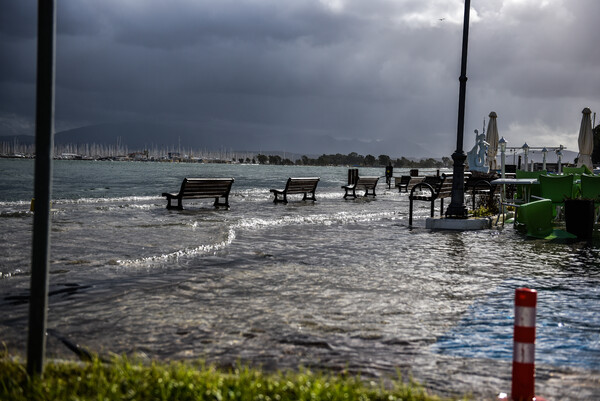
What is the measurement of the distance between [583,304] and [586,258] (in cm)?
382

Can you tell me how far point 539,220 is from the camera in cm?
1323

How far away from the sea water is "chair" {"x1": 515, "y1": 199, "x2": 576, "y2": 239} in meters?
0.80

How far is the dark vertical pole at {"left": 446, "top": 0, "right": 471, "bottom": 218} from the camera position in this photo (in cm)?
1479

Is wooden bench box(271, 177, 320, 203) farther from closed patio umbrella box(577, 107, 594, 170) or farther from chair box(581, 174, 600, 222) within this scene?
chair box(581, 174, 600, 222)

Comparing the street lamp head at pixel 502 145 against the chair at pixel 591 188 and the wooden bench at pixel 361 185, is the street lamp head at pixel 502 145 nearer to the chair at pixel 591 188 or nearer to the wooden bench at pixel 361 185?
the chair at pixel 591 188

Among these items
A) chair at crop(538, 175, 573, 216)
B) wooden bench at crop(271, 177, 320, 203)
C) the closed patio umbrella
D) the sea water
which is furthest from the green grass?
the closed patio umbrella

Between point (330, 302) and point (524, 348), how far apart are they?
3036 mm

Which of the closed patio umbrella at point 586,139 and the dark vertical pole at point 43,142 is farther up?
the closed patio umbrella at point 586,139

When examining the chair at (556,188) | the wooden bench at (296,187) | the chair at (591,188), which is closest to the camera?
the chair at (556,188)

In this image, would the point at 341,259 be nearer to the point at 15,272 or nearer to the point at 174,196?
the point at 15,272

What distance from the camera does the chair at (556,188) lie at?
1370 centimetres

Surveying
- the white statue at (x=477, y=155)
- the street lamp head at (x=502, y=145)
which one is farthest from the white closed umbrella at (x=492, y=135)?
the street lamp head at (x=502, y=145)

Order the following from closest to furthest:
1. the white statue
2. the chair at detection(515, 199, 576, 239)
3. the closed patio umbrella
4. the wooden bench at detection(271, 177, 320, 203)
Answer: the chair at detection(515, 199, 576, 239)
the white statue
the wooden bench at detection(271, 177, 320, 203)
the closed patio umbrella

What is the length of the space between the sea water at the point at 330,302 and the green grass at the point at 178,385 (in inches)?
18.2
